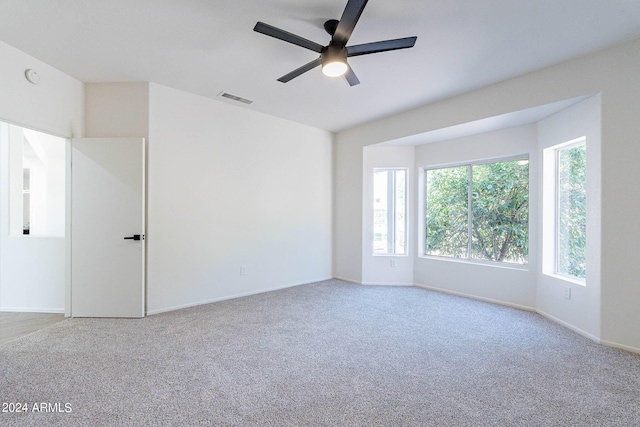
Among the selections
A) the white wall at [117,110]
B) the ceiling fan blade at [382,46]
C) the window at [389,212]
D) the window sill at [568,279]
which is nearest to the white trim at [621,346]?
the window sill at [568,279]

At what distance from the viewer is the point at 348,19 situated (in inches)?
78.7

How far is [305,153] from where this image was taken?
5.36 meters

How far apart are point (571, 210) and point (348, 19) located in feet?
11.3

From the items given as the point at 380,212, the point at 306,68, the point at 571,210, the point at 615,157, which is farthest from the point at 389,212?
the point at 306,68

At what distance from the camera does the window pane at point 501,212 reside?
4.14 metres

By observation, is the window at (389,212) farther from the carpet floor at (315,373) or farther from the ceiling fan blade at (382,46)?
the ceiling fan blade at (382,46)

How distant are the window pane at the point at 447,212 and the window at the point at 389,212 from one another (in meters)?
0.42

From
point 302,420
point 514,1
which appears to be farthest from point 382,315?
point 514,1

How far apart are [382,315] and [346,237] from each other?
2.12 metres

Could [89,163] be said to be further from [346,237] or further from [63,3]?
[346,237]

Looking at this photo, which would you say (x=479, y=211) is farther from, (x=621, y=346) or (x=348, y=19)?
(x=348, y=19)

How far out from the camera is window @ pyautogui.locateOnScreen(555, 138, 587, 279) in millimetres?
3334

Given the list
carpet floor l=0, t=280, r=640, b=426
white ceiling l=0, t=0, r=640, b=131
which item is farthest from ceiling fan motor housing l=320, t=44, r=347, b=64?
carpet floor l=0, t=280, r=640, b=426

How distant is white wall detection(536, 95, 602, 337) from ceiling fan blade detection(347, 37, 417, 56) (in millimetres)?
2216
